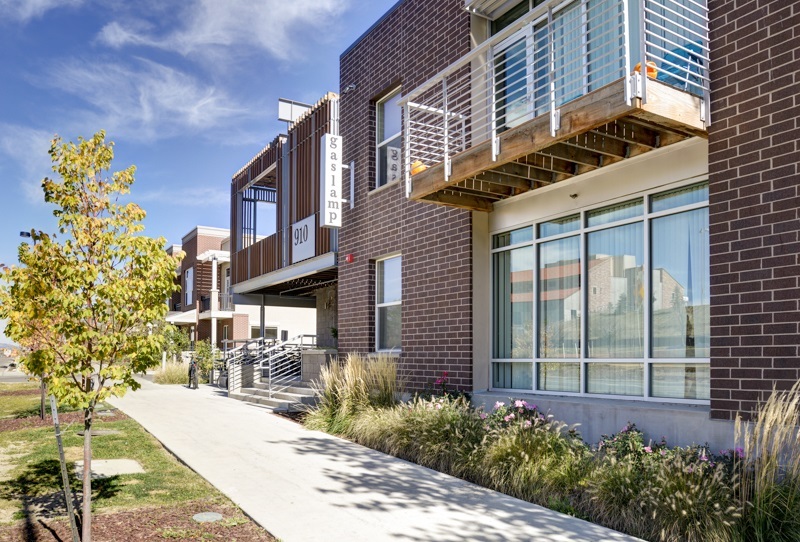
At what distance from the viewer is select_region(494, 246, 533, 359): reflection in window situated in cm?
970

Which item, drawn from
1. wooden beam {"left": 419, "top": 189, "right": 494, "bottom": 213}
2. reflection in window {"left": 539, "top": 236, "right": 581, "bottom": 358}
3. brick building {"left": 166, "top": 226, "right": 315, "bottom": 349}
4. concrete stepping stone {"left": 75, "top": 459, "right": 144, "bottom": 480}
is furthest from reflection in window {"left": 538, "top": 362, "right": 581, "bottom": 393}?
brick building {"left": 166, "top": 226, "right": 315, "bottom": 349}

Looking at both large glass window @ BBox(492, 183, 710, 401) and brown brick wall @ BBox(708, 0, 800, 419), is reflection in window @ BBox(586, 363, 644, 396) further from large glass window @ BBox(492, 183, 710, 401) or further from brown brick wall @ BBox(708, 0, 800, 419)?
brown brick wall @ BBox(708, 0, 800, 419)

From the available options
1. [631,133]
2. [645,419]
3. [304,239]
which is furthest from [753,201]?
[304,239]

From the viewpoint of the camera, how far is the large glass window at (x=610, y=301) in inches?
288

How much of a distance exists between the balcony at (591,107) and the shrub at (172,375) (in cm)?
1638

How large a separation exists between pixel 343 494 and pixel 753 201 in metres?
4.93

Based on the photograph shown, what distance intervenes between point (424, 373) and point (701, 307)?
515 centimetres

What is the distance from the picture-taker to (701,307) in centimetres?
719

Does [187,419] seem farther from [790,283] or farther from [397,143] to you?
[790,283]

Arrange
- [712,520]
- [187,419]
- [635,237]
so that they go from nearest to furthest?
[712,520] → [635,237] → [187,419]

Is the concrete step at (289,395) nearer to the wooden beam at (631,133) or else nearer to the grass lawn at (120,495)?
the grass lawn at (120,495)

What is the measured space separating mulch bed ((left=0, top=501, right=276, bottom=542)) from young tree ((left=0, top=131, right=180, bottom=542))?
0.48 m

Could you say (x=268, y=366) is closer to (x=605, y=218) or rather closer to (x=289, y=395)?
(x=289, y=395)

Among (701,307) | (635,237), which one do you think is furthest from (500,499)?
(635,237)
